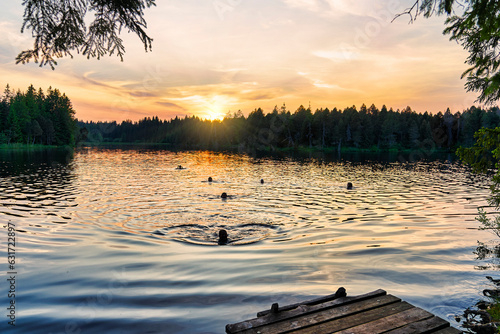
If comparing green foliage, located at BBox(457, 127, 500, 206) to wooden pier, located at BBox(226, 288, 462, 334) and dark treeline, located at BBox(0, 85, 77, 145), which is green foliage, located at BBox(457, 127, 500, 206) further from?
dark treeline, located at BBox(0, 85, 77, 145)

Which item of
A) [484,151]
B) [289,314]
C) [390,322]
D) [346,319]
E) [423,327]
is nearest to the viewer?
[423,327]

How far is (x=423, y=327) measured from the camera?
18.5ft

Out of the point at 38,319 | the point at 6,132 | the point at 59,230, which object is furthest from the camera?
the point at 6,132

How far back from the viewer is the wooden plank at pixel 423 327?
5.46m

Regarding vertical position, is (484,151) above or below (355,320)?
above

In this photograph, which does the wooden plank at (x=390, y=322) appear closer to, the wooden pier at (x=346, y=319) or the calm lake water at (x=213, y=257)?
the wooden pier at (x=346, y=319)

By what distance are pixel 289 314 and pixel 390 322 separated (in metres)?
1.88

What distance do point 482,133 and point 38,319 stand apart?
487 inches

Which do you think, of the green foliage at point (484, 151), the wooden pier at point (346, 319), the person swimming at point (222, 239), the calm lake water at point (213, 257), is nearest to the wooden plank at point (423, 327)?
the wooden pier at point (346, 319)

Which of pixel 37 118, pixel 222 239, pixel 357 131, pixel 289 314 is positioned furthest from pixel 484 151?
pixel 37 118

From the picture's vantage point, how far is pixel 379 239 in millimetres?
15531

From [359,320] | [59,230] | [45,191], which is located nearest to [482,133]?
[359,320]

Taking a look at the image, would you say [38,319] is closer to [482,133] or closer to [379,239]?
[482,133]

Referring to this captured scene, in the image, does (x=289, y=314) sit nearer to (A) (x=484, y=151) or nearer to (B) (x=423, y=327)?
(B) (x=423, y=327)
